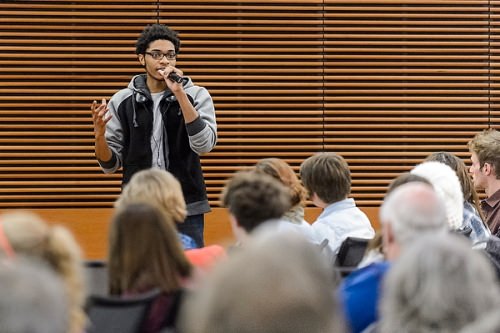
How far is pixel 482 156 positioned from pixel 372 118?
61.5 inches

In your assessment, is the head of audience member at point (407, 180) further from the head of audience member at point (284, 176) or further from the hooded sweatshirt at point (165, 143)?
the hooded sweatshirt at point (165, 143)

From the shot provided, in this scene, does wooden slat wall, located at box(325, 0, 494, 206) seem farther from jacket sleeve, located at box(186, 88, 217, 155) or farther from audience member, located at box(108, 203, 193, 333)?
audience member, located at box(108, 203, 193, 333)

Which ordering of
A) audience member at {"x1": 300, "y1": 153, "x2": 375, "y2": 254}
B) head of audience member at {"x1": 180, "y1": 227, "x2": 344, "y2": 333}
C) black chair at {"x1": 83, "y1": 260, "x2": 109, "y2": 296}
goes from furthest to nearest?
audience member at {"x1": 300, "y1": 153, "x2": 375, "y2": 254}
black chair at {"x1": 83, "y1": 260, "x2": 109, "y2": 296}
head of audience member at {"x1": 180, "y1": 227, "x2": 344, "y2": 333}

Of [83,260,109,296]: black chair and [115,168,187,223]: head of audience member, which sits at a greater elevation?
[115,168,187,223]: head of audience member

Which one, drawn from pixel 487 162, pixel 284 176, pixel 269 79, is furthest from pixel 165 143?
pixel 269 79

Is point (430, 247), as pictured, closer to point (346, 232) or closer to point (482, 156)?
point (346, 232)

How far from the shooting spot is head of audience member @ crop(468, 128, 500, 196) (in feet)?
17.9

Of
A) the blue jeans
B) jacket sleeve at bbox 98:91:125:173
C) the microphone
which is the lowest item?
the blue jeans

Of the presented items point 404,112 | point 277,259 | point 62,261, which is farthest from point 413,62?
point 277,259

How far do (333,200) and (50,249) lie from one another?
2251 mm

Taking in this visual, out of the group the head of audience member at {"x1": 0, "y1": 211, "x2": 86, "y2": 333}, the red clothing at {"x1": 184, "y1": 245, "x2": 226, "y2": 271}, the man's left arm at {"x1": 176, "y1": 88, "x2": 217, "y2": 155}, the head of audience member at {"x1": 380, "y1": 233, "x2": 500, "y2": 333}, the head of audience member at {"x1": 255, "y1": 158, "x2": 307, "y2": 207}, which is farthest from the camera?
the man's left arm at {"x1": 176, "y1": 88, "x2": 217, "y2": 155}

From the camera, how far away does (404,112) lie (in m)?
7.00

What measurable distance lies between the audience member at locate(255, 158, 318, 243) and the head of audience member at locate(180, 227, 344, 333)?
2689mm

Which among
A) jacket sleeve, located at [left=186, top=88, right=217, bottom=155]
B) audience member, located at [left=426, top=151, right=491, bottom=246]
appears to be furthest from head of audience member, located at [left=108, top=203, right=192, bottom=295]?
audience member, located at [left=426, top=151, right=491, bottom=246]
